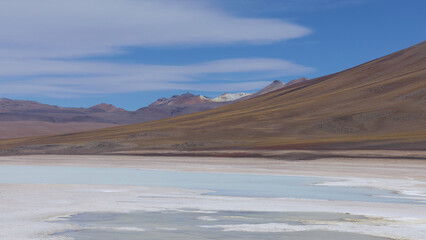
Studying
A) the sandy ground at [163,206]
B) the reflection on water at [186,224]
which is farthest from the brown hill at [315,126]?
the reflection on water at [186,224]

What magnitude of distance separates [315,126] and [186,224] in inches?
4067

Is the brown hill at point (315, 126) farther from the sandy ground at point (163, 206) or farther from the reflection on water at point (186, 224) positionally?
the reflection on water at point (186, 224)

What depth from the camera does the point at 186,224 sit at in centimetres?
1781

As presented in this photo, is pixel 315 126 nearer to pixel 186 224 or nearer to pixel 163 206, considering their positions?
pixel 163 206

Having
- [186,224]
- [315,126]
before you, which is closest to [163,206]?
[186,224]

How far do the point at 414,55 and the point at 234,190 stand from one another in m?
163

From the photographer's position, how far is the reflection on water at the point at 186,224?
15773mm

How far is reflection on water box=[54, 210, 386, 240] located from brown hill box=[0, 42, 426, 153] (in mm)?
61127

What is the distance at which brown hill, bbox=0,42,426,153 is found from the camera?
94188mm

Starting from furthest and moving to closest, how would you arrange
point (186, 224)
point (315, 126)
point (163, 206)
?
point (315, 126), point (163, 206), point (186, 224)

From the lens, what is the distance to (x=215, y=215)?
1975 cm

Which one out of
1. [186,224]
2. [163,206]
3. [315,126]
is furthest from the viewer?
[315,126]

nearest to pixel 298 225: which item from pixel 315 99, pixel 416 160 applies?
pixel 416 160

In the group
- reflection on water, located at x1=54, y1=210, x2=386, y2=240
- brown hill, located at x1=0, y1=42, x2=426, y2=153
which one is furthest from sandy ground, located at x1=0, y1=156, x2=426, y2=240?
brown hill, located at x1=0, y1=42, x2=426, y2=153
